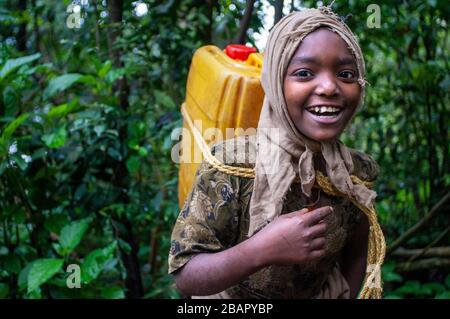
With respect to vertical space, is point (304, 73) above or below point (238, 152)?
above

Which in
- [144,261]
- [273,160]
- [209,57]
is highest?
[209,57]

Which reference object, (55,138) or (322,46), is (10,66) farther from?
(322,46)

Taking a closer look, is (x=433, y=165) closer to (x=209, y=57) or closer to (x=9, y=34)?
(x=209, y=57)

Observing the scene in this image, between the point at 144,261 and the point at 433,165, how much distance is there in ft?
5.58

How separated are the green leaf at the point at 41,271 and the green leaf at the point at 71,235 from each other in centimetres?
7

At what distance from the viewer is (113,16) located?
8.79ft

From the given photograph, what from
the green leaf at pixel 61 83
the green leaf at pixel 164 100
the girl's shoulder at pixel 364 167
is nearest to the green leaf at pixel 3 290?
the green leaf at pixel 61 83

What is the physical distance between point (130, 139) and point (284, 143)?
1.20 meters

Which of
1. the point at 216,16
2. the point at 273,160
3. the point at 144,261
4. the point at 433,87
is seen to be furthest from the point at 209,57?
the point at 144,261

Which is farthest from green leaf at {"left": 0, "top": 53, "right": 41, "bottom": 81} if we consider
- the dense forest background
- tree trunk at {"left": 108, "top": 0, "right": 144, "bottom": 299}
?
tree trunk at {"left": 108, "top": 0, "right": 144, "bottom": 299}

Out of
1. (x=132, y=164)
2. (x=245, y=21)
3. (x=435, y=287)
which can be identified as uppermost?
(x=245, y=21)

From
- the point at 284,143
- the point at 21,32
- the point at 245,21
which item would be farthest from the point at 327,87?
the point at 21,32

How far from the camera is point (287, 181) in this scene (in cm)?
133

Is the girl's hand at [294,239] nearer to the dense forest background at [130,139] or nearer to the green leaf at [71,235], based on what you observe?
the dense forest background at [130,139]
